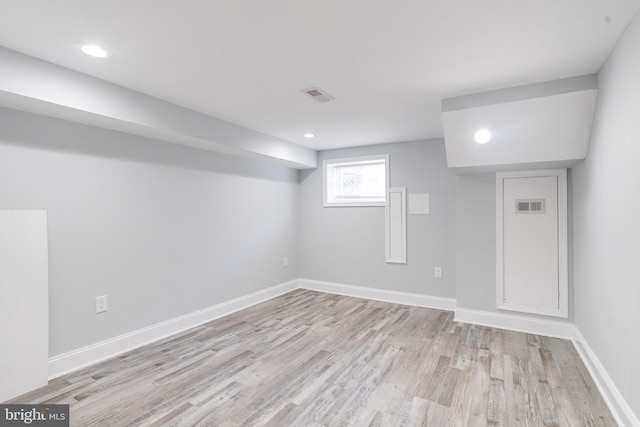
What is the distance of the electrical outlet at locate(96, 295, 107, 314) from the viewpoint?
272 centimetres

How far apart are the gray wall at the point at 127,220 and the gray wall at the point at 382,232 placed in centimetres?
109

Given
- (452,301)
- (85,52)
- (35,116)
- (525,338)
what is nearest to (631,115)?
(525,338)

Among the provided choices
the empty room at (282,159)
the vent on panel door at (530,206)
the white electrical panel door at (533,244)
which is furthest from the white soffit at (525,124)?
the vent on panel door at (530,206)

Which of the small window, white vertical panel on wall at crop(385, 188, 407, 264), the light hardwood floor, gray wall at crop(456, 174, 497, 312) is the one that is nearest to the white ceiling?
gray wall at crop(456, 174, 497, 312)

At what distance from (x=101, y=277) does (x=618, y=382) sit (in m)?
3.85

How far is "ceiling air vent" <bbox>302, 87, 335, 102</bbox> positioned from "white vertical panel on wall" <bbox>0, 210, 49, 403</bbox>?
2240mm

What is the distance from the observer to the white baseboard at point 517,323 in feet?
10.5

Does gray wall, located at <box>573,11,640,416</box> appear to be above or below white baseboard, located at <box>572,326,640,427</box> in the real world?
above

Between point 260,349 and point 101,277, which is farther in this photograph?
point 260,349

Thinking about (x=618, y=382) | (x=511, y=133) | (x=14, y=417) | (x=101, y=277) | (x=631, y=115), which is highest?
(x=511, y=133)

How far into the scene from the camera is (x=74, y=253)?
8.47ft

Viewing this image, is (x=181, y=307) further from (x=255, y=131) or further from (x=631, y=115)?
(x=631, y=115)

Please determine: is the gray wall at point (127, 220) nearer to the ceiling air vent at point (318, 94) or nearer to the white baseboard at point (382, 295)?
the white baseboard at point (382, 295)

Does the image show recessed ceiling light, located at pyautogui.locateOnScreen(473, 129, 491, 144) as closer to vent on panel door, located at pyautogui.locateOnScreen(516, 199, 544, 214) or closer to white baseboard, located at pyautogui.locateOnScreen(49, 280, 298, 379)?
vent on panel door, located at pyautogui.locateOnScreen(516, 199, 544, 214)
